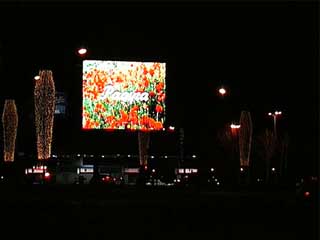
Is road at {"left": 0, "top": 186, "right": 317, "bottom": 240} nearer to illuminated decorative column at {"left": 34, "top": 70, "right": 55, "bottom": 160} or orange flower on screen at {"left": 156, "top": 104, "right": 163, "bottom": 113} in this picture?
illuminated decorative column at {"left": 34, "top": 70, "right": 55, "bottom": 160}

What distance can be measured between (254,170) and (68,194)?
37659 mm

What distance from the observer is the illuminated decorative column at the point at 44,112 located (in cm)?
3569

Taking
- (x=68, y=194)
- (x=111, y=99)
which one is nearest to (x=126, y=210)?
(x=68, y=194)

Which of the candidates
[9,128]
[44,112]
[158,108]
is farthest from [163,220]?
[158,108]

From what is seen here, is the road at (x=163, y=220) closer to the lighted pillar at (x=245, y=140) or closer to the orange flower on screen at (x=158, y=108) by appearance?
the lighted pillar at (x=245, y=140)

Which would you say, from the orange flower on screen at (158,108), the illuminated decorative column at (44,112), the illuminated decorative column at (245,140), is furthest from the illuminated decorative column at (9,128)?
the orange flower on screen at (158,108)

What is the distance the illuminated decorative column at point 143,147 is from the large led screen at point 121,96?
3858 mm

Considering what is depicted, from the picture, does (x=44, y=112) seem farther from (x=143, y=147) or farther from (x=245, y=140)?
(x=143, y=147)

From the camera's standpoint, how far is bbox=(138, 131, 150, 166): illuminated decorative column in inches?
2598

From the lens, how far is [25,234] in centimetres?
1734

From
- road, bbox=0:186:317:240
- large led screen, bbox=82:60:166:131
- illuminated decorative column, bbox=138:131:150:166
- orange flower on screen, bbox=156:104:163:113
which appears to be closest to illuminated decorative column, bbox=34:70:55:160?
road, bbox=0:186:317:240

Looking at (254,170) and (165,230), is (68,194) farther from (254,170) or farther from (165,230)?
(254,170)

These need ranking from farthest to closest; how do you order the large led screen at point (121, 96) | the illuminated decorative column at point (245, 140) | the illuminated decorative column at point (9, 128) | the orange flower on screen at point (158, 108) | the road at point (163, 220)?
the orange flower on screen at point (158, 108)
the large led screen at point (121, 96)
the illuminated decorative column at point (245, 140)
the illuminated decorative column at point (9, 128)
the road at point (163, 220)

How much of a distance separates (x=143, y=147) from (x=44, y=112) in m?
33.1
